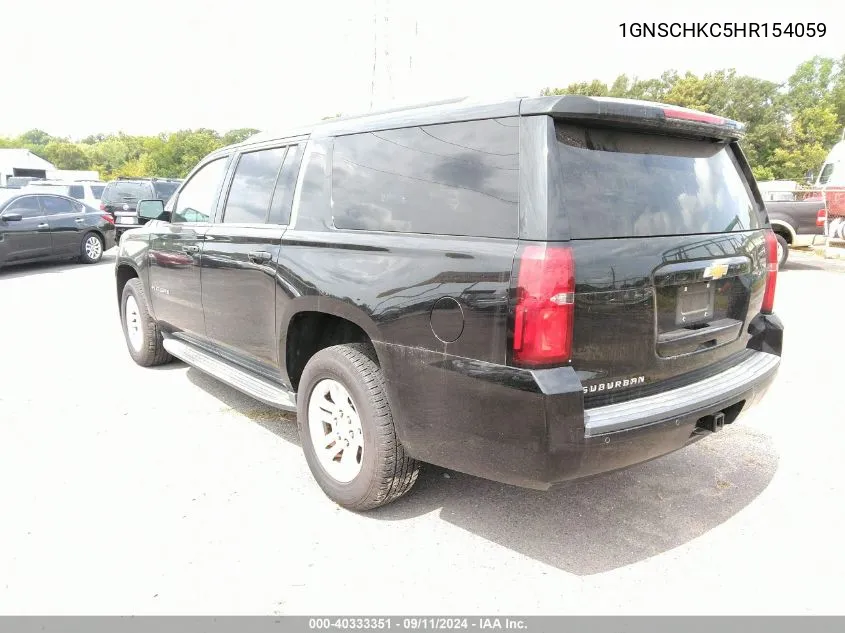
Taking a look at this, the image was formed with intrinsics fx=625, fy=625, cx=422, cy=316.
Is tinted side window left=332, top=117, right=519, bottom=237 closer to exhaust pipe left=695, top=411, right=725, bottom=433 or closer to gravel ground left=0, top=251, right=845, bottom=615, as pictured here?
exhaust pipe left=695, top=411, right=725, bottom=433

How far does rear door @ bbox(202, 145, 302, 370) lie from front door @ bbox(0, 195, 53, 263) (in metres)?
10.5

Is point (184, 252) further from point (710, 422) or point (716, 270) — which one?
point (710, 422)

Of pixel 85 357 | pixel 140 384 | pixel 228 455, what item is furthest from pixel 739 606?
pixel 85 357

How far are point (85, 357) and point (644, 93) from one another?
5845 centimetres

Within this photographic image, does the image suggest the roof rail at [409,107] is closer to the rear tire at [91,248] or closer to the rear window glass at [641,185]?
the rear window glass at [641,185]

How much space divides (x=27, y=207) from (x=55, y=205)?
78 cm

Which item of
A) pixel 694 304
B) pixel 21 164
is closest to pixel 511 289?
pixel 694 304

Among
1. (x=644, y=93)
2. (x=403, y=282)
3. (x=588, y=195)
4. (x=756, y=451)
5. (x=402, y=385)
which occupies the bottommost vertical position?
(x=756, y=451)

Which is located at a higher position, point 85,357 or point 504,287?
point 504,287

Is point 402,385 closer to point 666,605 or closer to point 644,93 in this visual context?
point 666,605

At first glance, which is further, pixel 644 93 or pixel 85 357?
pixel 644 93

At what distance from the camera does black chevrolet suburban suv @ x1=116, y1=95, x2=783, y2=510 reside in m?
2.44

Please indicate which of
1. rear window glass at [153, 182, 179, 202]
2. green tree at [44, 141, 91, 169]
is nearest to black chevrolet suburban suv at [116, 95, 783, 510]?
rear window glass at [153, 182, 179, 202]
